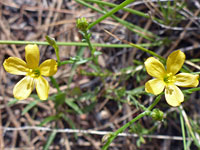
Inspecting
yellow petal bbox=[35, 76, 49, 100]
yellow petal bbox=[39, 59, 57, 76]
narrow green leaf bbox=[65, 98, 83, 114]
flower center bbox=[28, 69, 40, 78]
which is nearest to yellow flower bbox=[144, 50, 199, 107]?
yellow petal bbox=[39, 59, 57, 76]

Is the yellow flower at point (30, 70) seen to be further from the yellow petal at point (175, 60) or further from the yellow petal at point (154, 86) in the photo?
the yellow petal at point (175, 60)

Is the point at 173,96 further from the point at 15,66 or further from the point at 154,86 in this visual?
the point at 15,66

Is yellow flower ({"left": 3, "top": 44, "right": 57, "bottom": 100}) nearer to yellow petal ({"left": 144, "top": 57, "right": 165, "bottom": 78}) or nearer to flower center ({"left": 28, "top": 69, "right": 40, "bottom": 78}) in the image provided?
flower center ({"left": 28, "top": 69, "right": 40, "bottom": 78})

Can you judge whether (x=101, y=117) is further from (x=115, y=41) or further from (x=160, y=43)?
(x=160, y=43)

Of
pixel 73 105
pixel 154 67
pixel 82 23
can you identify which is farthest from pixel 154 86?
pixel 73 105

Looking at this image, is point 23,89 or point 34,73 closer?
point 23,89

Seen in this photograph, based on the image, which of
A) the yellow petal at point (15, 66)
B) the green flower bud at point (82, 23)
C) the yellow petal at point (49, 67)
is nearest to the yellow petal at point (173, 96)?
the green flower bud at point (82, 23)
